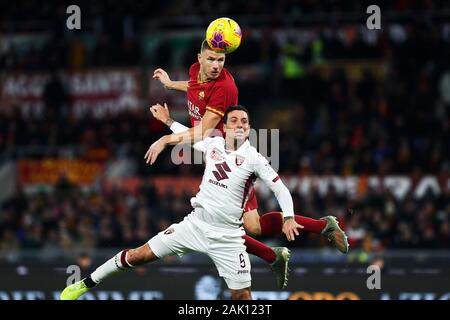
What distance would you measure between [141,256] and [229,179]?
132 centimetres

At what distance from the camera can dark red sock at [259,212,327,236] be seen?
37.6ft

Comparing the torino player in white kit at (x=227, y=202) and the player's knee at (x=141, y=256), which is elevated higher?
the torino player in white kit at (x=227, y=202)

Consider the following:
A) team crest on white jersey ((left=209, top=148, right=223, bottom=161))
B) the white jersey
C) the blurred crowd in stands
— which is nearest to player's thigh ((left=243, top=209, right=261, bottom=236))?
the white jersey

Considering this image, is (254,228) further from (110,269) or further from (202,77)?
(202,77)

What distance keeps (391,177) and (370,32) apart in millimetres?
3837

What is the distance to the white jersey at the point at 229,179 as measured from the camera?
10670 mm

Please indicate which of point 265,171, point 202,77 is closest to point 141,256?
point 265,171

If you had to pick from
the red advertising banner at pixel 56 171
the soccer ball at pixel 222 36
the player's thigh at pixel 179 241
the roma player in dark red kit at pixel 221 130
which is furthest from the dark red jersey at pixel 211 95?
the red advertising banner at pixel 56 171

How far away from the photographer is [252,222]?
11586 mm

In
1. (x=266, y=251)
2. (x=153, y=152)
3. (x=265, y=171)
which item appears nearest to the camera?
(x=265, y=171)

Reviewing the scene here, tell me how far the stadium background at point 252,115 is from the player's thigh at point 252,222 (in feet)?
13.3

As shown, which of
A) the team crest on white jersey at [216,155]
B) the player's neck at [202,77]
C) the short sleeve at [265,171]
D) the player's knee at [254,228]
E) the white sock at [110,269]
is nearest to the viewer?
the short sleeve at [265,171]

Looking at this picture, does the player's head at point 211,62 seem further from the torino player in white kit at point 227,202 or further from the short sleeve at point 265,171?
the short sleeve at point 265,171
